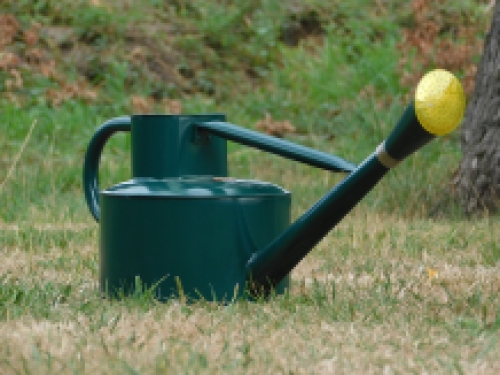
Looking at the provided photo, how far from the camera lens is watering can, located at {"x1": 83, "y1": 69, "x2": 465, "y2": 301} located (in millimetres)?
1601

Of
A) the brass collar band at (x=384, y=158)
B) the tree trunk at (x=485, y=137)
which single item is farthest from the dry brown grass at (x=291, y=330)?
the tree trunk at (x=485, y=137)

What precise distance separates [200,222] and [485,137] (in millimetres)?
1762

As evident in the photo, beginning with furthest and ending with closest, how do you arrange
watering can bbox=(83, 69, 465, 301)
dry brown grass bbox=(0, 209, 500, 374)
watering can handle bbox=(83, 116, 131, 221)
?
watering can handle bbox=(83, 116, 131, 221), watering can bbox=(83, 69, 465, 301), dry brown grass bbox=(0, 209, 500, 374)

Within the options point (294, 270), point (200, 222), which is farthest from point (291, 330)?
point (294, 270)

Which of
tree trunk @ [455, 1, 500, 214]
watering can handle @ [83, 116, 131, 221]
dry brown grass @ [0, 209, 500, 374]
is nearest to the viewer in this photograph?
dry brown grass @ [0, 209, 500, 374]

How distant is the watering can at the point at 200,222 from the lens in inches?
63.0

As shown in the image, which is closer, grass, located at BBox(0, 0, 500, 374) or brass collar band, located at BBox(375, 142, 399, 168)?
grass, located at BBox(0, 0, 500, 374)

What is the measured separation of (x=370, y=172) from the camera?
1.47m

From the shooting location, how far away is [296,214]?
10.6ft

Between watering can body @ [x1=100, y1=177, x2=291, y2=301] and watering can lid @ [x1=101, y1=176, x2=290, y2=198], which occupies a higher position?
watering can lid @ [x1=101, y1=176, x2=290, y2=198]

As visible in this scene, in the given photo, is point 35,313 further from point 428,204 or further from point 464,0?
point 464,0

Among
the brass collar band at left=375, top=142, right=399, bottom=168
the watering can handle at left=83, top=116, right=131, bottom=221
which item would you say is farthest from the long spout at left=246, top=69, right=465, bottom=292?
the watering can handle at left=83, top=116, right=131, bottom=221

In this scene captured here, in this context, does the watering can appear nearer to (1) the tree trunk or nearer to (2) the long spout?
(2) the long spout

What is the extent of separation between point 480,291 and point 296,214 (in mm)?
1545
